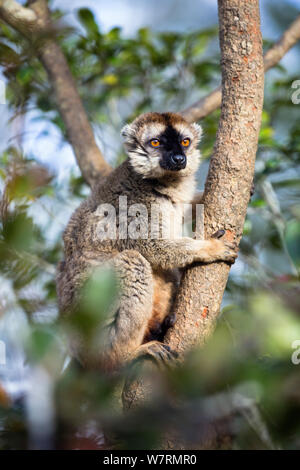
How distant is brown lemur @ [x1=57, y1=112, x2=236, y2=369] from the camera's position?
3838 mm

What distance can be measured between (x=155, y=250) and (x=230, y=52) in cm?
180

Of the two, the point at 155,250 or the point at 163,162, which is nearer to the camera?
the point at 155,250

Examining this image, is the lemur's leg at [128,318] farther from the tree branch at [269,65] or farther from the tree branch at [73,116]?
the tree branch at [269,65]

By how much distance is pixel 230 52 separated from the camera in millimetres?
3330

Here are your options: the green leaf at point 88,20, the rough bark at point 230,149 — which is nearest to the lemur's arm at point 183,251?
the rough bark at point 230,149

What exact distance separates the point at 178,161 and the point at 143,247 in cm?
97

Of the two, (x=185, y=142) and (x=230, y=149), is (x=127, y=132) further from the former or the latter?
(x=230, y=149)

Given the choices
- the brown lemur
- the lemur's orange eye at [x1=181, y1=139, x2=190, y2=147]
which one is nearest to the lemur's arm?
the brown lemur

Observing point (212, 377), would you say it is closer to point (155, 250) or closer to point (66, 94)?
point (155, 250)

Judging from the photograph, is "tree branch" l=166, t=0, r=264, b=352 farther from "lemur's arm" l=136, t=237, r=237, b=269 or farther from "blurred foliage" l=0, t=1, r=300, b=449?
"blurred foliage" l=0, t=1, r=300, b=449

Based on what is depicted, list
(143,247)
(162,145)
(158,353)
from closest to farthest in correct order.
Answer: (158,353)
(143,247)
(162,145)

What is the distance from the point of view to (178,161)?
4.46 metres

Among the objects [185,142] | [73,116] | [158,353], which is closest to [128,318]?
[158,353]

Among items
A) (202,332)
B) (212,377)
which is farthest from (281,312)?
(202,332)
